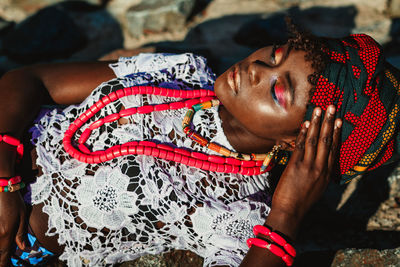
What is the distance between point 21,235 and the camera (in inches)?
96.8

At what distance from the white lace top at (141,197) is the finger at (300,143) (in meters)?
0.43

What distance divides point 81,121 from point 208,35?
4.78 m

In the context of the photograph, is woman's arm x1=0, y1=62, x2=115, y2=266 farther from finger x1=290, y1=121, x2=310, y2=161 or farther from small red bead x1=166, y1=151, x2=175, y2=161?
finger x1=290, y1=121, x2=310, y2=161

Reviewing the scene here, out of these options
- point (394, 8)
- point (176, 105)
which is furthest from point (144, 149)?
point (394, 8)

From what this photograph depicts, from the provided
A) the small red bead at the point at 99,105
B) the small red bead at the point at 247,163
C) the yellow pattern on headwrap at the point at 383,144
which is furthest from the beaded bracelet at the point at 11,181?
the yellow pattern on headwrap at the point at 383,144

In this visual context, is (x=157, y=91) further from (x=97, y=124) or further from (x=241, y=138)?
(x=241, y=138)

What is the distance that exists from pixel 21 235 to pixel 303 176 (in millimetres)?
1941

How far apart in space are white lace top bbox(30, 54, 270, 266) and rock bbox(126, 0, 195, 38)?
4362 millimetres

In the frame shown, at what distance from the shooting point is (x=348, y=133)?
2.25 meters

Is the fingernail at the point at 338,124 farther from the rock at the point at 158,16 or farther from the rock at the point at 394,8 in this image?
the rock at the point at 394,8

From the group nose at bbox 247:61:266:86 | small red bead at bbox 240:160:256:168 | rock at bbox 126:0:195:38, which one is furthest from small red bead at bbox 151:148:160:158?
rock at bbox 126:0:195:38

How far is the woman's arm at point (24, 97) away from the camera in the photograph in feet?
7.85

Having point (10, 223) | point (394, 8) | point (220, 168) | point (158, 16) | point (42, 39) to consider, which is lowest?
point (10, 223)

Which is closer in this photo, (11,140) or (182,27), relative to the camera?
(11,140)
